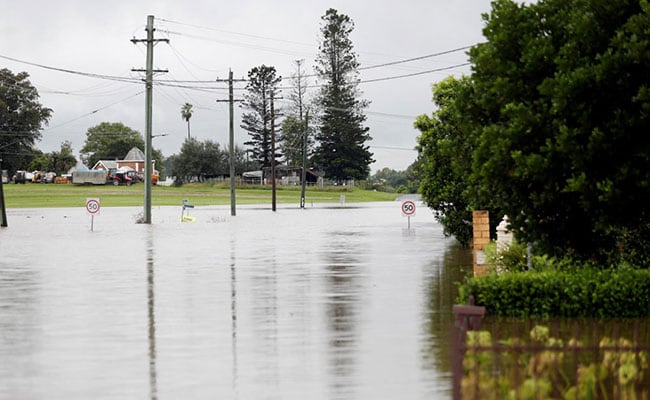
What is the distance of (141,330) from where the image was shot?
13406 millimetres

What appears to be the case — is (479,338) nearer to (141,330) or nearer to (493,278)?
(493,278)

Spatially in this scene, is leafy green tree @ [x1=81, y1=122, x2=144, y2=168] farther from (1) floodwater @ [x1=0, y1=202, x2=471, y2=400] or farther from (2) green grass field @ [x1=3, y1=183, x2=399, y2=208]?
(1) floodwater @ [x1=0, y1=202, x2=471, y2=400]

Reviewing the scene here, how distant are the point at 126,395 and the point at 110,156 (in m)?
176

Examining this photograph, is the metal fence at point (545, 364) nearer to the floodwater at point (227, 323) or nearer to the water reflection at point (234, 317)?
the floodwater at point (227, 323)

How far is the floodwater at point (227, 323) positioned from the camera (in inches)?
380

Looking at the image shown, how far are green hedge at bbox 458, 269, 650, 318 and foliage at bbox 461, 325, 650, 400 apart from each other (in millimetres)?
2732

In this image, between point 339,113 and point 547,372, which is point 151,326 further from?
point 339,113

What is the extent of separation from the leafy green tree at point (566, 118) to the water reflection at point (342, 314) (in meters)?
2.92

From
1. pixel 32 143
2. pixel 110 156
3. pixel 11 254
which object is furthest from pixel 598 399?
pixel 110 156

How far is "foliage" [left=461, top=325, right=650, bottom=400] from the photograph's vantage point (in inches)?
274

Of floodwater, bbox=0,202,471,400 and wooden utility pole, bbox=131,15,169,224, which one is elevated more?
wooden utility pole, bbox=131,15,169,224

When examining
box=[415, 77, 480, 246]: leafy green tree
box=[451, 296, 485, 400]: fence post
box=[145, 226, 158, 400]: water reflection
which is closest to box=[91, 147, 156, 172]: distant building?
box=[415, 77, 480, 246]: leafy green tree

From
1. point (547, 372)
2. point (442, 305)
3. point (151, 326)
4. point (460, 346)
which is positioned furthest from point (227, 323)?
point (460, 346)

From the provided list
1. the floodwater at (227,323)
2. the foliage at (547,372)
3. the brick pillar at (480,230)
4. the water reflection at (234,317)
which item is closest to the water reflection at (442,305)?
the floodwater at (227,323)
